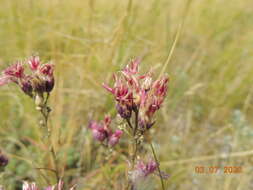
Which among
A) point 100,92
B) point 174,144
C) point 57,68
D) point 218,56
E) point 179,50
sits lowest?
point 174,144

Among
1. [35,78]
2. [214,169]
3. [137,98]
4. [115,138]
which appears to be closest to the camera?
[137,98]

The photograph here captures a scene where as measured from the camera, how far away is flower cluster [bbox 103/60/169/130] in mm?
702

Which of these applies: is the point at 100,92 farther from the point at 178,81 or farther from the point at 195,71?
the point at 195,71

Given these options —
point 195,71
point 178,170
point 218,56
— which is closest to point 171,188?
point 178,170

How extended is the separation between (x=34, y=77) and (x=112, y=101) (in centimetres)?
77

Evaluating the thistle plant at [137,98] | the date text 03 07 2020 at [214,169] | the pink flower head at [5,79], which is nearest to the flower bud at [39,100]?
the pink flower head at [5,79]

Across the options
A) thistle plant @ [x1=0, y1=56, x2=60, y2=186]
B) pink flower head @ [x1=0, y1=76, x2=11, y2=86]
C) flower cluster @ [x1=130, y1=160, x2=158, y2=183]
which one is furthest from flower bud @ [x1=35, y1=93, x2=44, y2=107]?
flower cluster @ [x1=130, y1=160, x2=158, y2=183]

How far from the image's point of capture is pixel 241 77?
Answer: 2.23m

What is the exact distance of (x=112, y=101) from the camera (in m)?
1.59

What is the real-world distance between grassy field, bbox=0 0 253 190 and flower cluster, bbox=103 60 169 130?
23 centimetres

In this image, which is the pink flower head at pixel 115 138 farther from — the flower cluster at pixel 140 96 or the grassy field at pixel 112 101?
the flower cluster at pixel 140 96

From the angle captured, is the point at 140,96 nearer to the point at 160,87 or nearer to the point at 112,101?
→ the point at 160,87

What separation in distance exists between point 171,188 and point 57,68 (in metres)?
0.93

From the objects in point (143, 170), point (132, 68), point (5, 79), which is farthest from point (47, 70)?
point (143, 170)
